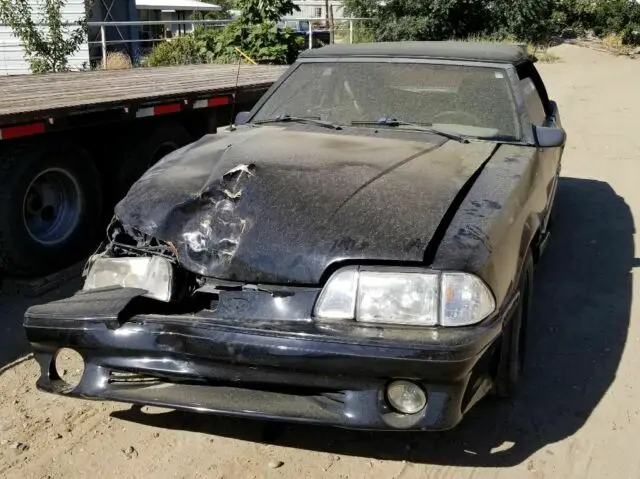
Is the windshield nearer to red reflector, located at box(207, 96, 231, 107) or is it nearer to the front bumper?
the front bumper

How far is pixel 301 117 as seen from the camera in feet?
14.8

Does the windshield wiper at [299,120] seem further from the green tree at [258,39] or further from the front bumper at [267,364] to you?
the green tree at [258,39]

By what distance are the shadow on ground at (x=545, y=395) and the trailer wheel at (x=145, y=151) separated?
8.57 ft

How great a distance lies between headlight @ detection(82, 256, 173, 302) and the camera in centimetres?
303

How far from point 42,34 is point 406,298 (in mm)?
13118

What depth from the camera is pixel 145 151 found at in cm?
591

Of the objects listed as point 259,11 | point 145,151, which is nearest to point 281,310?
point 145,151

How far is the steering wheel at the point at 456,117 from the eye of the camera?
4289mm

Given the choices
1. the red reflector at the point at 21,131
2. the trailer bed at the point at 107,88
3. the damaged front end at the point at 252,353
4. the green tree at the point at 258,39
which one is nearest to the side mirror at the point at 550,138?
the damaged front end at the point at 252,353

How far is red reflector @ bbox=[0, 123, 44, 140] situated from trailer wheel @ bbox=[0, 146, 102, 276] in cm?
23

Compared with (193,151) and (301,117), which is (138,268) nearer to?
(193,151)

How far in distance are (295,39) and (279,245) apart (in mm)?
10305

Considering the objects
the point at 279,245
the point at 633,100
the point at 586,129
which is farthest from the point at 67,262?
the point at 633,100

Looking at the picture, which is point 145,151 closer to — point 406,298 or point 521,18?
point 406,298
